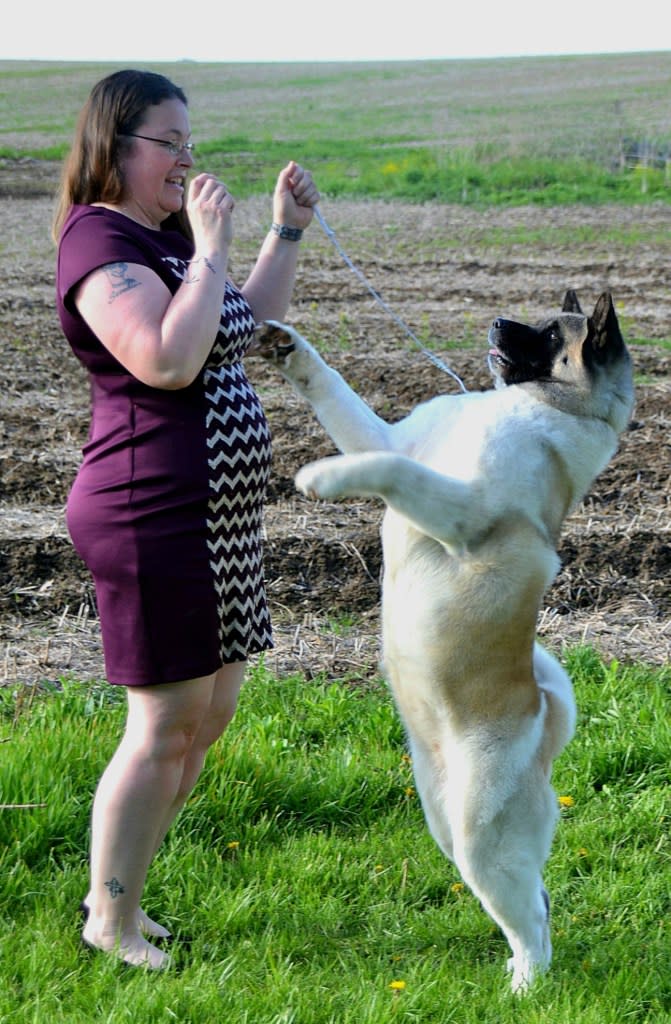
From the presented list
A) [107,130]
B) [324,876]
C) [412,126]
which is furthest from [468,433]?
[412,126]

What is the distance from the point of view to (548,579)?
3115mm

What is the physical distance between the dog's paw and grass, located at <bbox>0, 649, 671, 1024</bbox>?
141 centimetres

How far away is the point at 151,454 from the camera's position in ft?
9.21

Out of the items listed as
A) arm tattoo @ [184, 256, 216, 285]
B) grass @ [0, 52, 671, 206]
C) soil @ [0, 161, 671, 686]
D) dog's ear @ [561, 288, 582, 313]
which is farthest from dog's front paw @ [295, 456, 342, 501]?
grass @ [0, 52, 671, 206]

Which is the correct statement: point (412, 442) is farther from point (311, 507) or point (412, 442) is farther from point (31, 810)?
point (311, 507)

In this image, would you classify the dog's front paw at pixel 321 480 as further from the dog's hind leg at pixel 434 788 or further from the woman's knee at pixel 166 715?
the dog's hind leg at pixel 434 788

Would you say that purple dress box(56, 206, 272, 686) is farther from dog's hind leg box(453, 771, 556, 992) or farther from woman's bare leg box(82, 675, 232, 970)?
dog's hind leg box(453, 771, 556, 992)

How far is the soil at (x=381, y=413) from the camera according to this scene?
17.0ft

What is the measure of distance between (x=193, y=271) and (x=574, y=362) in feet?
3.83

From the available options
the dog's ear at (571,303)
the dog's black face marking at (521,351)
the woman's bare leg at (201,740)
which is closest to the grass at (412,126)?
the dog's ear at (571,303)

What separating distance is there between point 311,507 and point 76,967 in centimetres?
366

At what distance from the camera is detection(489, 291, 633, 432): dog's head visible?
327 cm

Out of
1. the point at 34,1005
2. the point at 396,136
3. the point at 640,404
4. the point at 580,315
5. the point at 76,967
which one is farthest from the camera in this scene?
the point at 396,136

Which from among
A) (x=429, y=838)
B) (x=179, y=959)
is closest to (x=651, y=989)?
(x=429, y=838)
